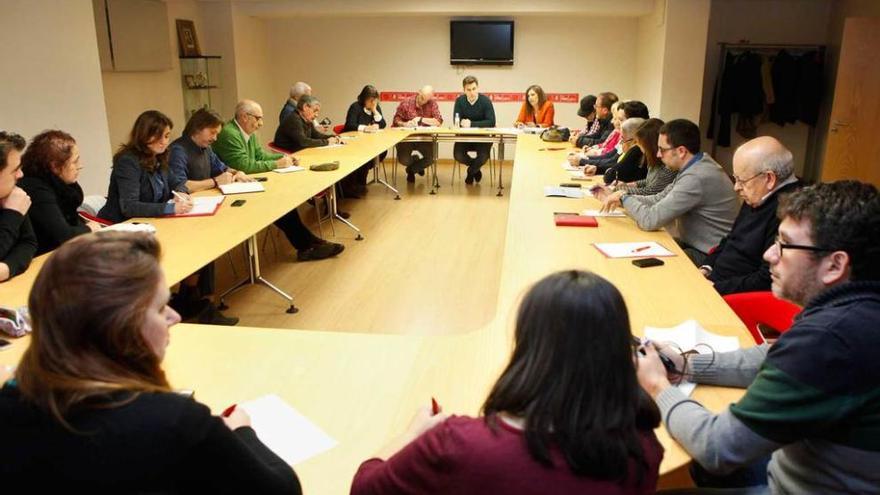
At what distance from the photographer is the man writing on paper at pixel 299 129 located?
6844 mm

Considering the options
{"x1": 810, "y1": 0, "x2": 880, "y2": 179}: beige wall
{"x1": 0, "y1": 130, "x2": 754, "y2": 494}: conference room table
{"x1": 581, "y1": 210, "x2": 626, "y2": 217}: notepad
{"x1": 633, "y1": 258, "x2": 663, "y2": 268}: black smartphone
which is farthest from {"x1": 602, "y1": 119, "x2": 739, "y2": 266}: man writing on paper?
{"x1": 810, "y1": 0, "x2": 880, "y2": 179}: beige wall

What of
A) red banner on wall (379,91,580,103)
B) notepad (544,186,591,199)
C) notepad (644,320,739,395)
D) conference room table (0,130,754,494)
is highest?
red banner on wall (379,91,580,103)

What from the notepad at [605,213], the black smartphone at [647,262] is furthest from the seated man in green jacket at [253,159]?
the black smartphone at [647,262]

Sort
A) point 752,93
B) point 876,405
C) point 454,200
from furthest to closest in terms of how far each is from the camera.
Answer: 1. point 752,93
2. point 454,200
3. point 876,405

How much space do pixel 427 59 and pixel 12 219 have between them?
7947 millimetres

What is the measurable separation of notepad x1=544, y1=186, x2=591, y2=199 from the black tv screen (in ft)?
18.5

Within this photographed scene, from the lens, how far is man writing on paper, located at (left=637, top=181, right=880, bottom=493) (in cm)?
135

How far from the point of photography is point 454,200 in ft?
25.7

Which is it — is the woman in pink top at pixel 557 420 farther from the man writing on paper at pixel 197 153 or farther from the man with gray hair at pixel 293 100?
the man with gray hair at pixel 293 100

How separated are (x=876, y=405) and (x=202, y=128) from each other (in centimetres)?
435

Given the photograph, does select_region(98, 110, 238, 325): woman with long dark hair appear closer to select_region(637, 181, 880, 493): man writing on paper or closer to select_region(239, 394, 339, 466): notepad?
select_region(239, 394, 339, 466): notepad

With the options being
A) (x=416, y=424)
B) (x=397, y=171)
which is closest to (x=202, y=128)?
(x=416, y=424)

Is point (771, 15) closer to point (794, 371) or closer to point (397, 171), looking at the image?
point (397, 171)

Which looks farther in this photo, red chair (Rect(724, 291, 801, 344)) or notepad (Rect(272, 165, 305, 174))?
notepad (Rect(272, 165, 305, 174))
